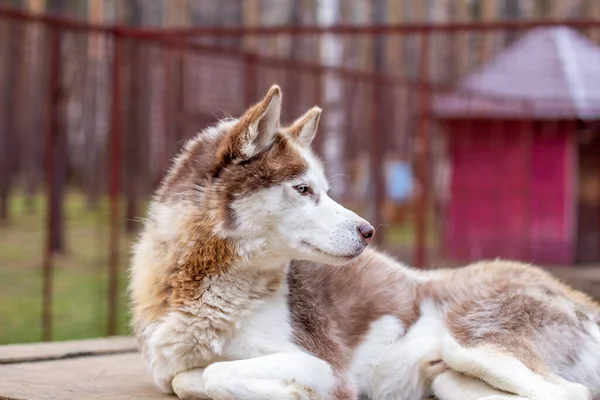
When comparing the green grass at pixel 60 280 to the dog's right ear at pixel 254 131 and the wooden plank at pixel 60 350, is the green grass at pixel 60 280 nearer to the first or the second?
the wooden plank at pixel 60 350

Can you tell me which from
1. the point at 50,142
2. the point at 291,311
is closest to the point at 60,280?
the point at 50,142

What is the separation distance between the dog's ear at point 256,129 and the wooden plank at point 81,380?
101 centimetres

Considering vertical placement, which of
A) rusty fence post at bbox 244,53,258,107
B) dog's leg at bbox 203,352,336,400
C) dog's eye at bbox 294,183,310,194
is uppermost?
dog's eye at bbox 294,183,310,194

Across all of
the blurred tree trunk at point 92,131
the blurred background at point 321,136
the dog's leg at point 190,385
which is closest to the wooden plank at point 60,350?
the dog's leg at point 190,385

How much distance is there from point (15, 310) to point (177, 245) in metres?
5.71

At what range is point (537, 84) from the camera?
1077 cm

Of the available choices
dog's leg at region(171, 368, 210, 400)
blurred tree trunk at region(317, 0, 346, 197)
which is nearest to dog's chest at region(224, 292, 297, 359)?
dog's leg at region(171, 368, 210, 400)

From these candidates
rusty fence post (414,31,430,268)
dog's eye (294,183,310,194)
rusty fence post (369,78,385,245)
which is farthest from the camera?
rusty fence post (369,78,385,245)

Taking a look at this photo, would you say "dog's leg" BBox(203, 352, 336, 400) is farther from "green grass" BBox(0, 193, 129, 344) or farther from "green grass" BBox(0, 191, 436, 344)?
"green grass" BBox(0, 193, 129, 344)

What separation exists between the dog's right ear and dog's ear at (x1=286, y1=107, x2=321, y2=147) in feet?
0.71

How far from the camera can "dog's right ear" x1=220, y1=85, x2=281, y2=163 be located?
136 inches

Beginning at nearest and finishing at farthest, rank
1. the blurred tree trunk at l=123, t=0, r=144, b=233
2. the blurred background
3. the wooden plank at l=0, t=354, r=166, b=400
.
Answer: the wooden plank at l=0, t=354, r=166, b=400 < the blurred background < the blurred tree trunk at l=123, t=0, r=144, b=233

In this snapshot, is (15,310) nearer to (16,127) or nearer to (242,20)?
(16,127)

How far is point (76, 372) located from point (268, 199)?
143 cm
